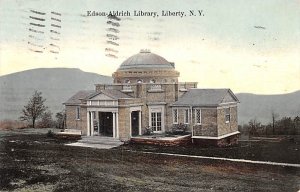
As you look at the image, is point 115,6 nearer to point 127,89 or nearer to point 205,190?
point 127,89

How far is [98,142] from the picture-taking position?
25.6 feet

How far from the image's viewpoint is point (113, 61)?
7273 millimetres

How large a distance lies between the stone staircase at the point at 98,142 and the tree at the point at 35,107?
820 millimetres

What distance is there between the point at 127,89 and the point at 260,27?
3.40 metres

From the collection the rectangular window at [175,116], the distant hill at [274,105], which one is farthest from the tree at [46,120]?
the distant hill at [274,105]

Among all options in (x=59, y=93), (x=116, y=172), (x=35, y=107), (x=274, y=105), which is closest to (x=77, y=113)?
(x=59, y=93)

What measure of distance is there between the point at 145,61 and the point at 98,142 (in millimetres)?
1840

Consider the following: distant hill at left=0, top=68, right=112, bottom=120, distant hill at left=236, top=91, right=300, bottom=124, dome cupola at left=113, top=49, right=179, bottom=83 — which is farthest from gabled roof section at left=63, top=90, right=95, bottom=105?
distant hill at left=236, top=91, right=300, bottom=124

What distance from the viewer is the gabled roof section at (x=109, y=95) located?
8420mm

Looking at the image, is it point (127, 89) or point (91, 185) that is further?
point (127, 89)

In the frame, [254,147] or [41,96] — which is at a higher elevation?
[41,96]

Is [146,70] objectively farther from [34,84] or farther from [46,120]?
[34,84]

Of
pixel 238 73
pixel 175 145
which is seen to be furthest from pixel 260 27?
pixel 175 145

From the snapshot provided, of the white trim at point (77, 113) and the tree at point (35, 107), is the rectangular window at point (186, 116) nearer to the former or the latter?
the white trim at point (77, 113)
